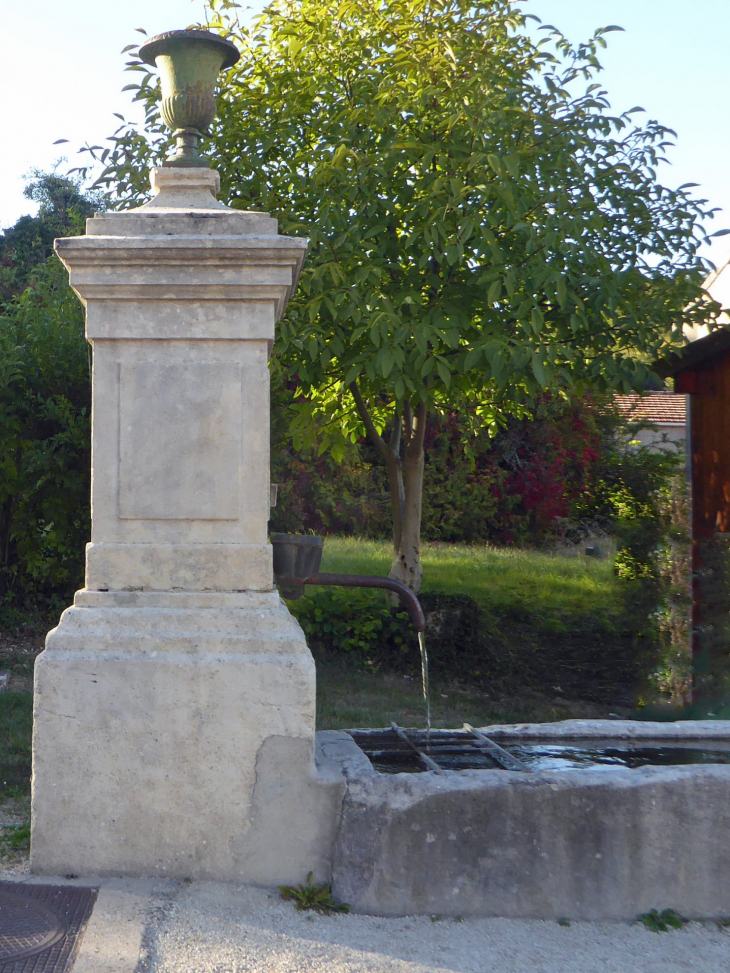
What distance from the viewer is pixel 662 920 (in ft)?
9.47

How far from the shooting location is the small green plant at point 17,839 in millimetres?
3186

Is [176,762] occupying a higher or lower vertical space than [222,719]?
lower

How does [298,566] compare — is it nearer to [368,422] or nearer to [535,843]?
[535,843]

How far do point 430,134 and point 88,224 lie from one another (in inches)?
137

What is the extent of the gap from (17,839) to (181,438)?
160 cm

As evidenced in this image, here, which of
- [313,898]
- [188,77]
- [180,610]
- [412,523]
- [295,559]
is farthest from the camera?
[412,523]

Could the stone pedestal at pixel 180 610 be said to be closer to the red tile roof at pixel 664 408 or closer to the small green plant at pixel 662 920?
the small green plant at pixel 662 920

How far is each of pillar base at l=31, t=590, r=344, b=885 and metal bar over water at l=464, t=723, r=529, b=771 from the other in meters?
0.82

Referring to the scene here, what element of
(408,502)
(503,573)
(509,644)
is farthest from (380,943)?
(503,573)

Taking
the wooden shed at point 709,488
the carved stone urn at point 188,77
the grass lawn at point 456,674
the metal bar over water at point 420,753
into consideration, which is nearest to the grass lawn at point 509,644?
the grass lawn at point 456,674

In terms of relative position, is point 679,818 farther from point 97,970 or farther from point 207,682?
point 97,970

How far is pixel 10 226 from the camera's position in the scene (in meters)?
19.7

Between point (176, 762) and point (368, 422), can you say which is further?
point (368, 422)

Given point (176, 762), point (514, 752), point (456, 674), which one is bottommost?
point (456, 674)
